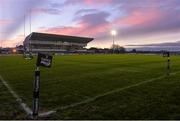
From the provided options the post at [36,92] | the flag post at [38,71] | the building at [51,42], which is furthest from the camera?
the building at [51,42]

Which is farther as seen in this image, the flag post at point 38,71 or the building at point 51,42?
the building at point 51,42

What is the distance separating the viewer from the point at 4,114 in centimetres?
780

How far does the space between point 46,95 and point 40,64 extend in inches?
134

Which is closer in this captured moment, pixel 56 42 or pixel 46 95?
pixel 46 95

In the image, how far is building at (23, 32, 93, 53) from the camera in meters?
165

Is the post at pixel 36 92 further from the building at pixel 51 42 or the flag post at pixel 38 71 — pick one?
the building at pixel 51 42

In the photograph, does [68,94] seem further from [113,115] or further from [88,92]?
[113,115]

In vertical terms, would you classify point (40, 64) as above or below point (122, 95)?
above

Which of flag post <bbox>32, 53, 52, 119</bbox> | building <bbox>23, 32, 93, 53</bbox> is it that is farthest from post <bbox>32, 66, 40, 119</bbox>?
building <bbox>23, 32, 93, 53</bbox>

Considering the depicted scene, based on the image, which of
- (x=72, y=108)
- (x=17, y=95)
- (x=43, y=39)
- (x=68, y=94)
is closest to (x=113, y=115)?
(x=72, y=108)

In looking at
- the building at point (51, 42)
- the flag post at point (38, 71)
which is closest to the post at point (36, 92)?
the flag post at point (38, 71)

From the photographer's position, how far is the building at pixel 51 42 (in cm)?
16476

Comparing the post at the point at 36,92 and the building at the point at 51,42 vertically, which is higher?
the building at the point at 51,42

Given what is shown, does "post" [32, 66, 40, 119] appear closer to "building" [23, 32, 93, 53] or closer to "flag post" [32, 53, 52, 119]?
"flag post" [32, 53, 52, 119]
